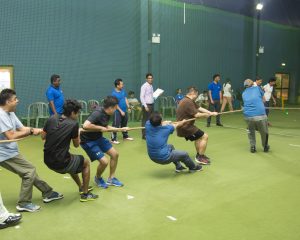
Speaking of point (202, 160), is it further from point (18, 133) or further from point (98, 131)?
point (18, 133)

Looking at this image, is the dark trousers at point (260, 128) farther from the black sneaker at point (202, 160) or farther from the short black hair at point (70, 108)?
the short black hair at point (70, 108)

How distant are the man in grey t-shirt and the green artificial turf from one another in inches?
10.2

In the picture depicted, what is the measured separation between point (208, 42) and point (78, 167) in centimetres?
1312

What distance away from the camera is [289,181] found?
5.98 m

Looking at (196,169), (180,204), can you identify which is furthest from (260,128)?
(180,204)

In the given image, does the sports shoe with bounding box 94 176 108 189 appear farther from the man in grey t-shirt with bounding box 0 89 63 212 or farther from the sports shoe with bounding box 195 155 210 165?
the sports shoe with bounding box 195 155 210 165

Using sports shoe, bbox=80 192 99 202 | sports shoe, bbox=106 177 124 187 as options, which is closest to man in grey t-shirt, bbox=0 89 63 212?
sports shoe, bbox=80 192 99 202

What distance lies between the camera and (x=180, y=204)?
492 centimetres

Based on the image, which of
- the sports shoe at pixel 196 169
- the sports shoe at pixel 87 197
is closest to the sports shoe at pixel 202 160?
the sports shoe at pixel 196 169

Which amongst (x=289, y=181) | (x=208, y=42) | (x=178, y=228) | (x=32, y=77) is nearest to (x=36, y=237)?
(x=178, y=228)

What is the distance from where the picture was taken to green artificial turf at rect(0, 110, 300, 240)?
4.08m

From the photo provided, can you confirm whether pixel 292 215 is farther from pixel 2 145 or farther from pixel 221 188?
pixel 2 145

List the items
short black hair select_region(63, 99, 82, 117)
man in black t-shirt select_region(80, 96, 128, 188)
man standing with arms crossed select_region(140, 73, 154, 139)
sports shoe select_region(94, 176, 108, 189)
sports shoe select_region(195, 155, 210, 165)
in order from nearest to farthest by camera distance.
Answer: short black hair select_region(63, 99, 82, 117) < man in black t-shirt select_region(80, 96, 128, 188) < sports shoe select_region(94, 176, 108, 189) < sports shoe select_region(195, 155, 210, 165) < man standing with arms crossed select_region(140, 73, 154, 139)

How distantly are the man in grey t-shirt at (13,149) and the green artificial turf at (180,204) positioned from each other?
26 centimetres
